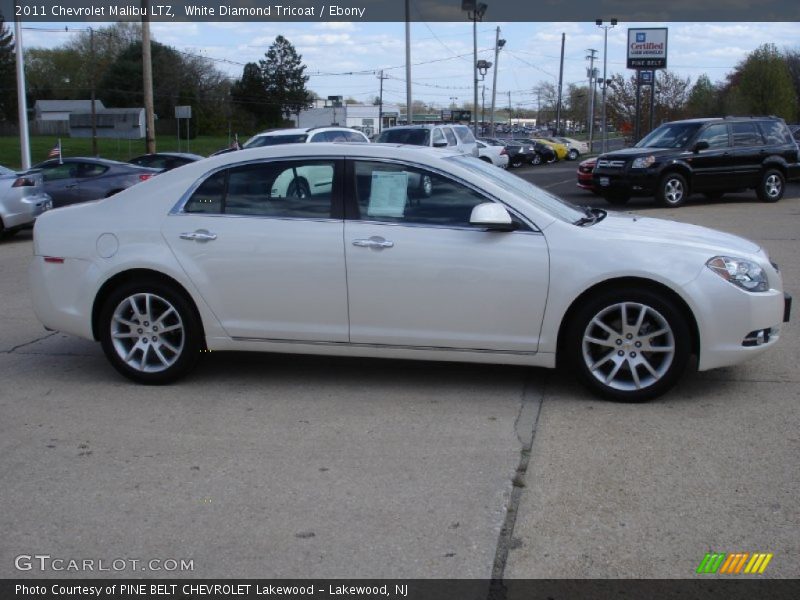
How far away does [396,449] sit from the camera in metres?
4.94

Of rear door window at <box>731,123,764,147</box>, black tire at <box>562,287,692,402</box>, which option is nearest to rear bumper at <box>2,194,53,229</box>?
black tire at <box>562,287,692,402</box>

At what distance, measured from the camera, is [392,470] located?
463cm

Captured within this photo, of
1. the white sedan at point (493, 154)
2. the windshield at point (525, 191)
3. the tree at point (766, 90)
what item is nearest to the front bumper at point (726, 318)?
the windshield at point (525, 191)

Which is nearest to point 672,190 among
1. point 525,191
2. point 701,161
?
point 701,161

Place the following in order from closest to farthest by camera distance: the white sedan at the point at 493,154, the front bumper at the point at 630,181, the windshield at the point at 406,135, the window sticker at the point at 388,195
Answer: the window sticker at the point at 388,195 < the front bumper at the point at 630,181 < the windshield at the point at 406,135 < the white sedan at the point at 493,154

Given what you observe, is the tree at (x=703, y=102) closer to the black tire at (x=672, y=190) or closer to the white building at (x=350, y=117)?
the white building at (x=350, y=117)

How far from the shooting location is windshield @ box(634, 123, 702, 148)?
19.2 m

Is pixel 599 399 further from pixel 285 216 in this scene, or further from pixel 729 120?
pixel 729 120

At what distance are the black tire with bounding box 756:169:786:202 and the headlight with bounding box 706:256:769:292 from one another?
15.5 m

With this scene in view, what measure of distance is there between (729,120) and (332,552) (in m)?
18.0

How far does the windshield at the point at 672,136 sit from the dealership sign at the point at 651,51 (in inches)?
937

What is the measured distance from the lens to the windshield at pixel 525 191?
596cm
